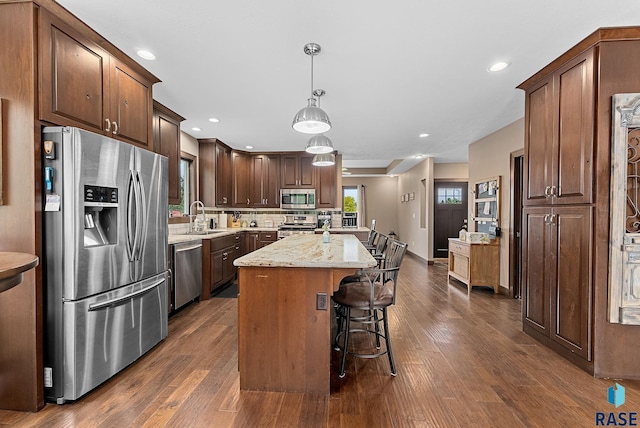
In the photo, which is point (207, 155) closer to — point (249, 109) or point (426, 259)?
point (249, 109)

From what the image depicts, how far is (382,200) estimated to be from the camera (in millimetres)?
10016

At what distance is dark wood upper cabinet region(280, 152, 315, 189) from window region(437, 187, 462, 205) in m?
3.71

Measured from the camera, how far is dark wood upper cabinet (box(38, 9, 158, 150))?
187cm

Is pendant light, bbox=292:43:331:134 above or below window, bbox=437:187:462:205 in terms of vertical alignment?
above

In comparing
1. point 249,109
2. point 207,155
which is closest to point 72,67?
point 249,109

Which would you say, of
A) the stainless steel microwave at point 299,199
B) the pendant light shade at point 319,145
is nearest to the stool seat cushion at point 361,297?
the pendant light shade at point 319,145

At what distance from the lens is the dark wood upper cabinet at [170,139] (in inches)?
140

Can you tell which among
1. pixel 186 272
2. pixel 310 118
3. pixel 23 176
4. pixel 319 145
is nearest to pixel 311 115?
pixel 310 118

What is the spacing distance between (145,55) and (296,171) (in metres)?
3.84

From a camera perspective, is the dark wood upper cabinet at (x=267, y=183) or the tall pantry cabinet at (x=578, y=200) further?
the dark wood upper cabinet at (x=267, y=183)

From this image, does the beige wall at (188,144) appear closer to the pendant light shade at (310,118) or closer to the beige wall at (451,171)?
the pendant light shade at (310,118)

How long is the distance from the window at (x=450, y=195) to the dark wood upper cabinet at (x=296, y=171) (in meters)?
3.71

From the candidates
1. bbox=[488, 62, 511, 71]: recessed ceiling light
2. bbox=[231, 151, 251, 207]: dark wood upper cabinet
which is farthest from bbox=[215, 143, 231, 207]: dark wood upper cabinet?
bbox=[488, 62, 511, 71]: recessed ceiling light

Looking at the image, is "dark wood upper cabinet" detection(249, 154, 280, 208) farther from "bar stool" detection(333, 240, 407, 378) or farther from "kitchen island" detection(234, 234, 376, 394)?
"kitchen island" detection(234, 234, 376, 394)
